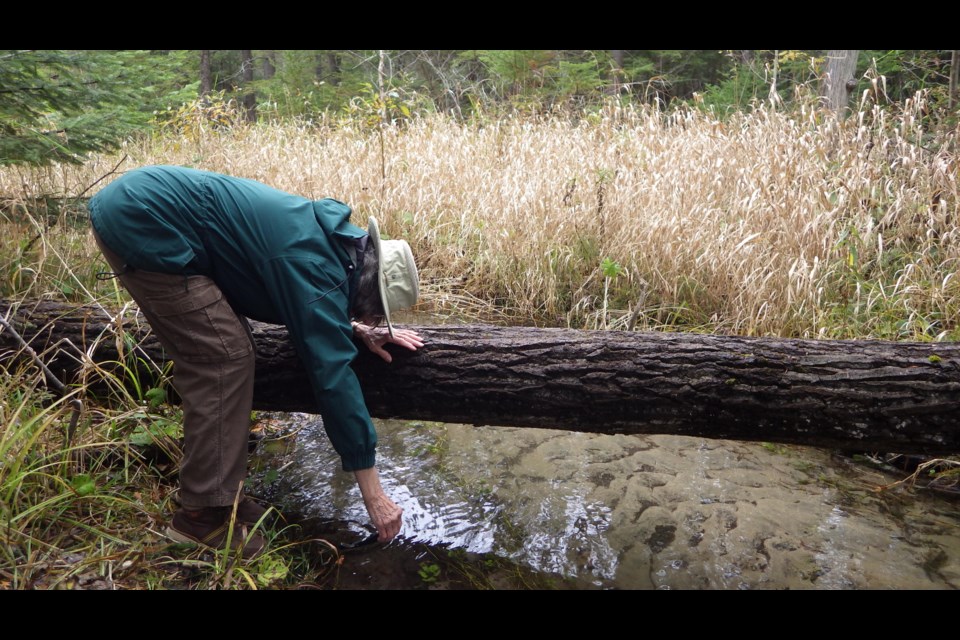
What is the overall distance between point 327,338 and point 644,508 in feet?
5.81

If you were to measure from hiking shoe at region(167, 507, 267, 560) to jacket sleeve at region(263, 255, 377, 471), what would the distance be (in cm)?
71

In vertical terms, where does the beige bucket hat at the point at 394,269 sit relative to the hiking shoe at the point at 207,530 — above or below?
above

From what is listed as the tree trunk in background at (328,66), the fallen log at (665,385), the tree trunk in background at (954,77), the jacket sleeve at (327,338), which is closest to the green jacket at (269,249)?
the jacket sleeve at (327,338)

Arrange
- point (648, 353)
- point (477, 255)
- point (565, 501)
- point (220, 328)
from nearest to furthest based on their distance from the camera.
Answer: point (220, 328) → point (648, 353) → point (565, 501) → point (477, 255)

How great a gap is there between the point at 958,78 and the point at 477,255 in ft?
14.7

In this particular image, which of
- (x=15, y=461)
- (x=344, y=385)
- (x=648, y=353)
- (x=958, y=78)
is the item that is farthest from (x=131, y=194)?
(x=958, y=78)

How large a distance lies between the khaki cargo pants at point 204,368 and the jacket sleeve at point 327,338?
0.31 meters

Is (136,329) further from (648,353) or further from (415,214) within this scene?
(415,214)

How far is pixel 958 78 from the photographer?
5.49 m

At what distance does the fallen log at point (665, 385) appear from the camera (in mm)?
2338

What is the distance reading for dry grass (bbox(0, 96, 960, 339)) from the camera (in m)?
4.02

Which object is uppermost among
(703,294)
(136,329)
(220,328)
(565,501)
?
(220,328)

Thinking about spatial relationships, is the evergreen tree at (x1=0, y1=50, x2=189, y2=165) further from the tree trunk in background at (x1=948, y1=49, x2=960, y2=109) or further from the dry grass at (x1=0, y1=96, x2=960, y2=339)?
the tree trunk in background at (x1=948, y1=49, x2=960, y2=109)

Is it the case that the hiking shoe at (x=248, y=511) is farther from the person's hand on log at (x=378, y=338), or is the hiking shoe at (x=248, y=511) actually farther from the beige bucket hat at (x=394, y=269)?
the beige bucket hat at (x=394, y=269)
